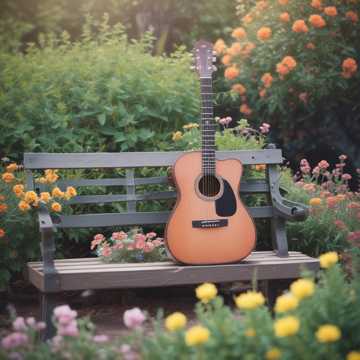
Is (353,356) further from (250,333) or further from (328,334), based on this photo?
(250,333)

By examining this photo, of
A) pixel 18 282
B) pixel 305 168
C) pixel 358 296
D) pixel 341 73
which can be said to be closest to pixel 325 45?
pixel 341 73

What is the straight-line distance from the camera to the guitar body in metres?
4.45

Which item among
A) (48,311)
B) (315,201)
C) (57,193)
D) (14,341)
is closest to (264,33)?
(315,201)

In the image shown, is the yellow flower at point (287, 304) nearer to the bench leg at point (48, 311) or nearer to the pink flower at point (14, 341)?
the pink flower at point (14, 341)

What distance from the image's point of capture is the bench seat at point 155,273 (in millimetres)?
4148

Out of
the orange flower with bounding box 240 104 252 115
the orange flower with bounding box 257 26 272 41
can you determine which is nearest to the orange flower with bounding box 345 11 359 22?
the orange flower with bounding box 257 26 272 41

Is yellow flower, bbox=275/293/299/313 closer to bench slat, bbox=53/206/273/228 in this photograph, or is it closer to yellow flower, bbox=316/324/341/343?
yellow flower, bbox=316/324/341/343

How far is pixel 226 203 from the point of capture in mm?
4582

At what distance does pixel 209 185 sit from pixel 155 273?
0.72 meters

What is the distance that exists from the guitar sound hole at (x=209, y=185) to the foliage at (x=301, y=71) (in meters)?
2.75

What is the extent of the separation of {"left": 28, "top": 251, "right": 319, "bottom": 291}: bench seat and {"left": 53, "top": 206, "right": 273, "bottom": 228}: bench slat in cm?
26

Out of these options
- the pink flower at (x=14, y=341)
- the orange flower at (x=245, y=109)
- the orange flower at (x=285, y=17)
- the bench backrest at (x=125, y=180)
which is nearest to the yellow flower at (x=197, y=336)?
the pink flower at (x=14, y=341)

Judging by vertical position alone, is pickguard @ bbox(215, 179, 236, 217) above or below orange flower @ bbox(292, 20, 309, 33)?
below

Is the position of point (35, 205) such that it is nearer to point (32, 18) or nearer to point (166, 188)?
point (166, 188)
